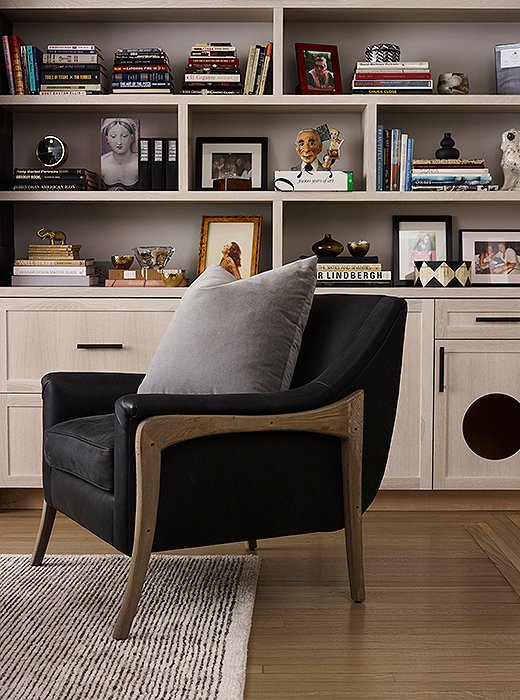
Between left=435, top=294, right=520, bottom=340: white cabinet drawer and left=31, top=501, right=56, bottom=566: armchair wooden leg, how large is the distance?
5.34 feet

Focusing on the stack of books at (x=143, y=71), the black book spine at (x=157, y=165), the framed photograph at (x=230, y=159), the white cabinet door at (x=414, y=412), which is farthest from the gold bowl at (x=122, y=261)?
the white cabinet door at (x=414, y=412)

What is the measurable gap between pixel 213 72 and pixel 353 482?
2021 mm

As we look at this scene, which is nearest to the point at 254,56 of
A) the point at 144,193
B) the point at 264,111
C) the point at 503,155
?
the point at 264,111

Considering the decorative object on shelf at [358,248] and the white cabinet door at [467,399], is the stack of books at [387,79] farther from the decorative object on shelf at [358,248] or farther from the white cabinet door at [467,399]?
the white cabinet door at [467,399]

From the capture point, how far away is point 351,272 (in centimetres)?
371

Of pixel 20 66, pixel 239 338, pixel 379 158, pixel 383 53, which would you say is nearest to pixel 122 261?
pixel 20 66

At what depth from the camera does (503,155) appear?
3.90 metres

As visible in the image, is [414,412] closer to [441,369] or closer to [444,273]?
[441,369]

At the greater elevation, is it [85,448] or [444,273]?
[444,273]

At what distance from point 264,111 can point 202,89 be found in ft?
Answer: 0.99


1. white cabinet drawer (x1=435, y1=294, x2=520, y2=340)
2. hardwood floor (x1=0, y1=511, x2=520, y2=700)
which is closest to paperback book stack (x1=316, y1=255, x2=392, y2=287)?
white cabinet drawer (x1=435, y1=294, x2=520, y2=340)

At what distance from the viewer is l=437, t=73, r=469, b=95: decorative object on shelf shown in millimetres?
3855

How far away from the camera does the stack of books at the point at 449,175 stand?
12.4 feet

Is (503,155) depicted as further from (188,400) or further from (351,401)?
(188,400)
